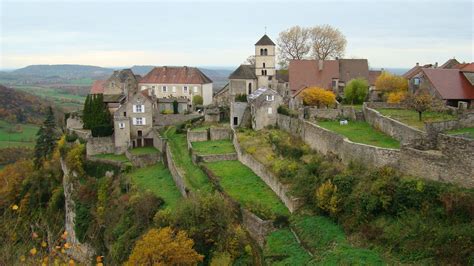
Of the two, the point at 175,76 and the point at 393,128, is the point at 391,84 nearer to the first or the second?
the point at 393,128

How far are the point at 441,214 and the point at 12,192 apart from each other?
129 ft

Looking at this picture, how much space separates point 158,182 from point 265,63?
858 inches

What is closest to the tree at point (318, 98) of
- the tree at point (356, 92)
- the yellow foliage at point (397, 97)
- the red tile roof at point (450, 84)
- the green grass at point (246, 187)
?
the tree at point (356, 92)

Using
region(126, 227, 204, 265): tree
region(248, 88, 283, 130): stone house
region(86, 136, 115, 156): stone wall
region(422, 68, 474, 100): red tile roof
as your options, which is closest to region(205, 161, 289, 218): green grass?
region(126, 227, 204, 265): tree

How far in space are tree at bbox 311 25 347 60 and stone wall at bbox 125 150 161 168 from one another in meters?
28.4

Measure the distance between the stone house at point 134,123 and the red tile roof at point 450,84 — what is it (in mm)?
22111

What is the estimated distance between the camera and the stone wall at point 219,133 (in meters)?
38.1

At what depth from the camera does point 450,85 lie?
31.6 metres

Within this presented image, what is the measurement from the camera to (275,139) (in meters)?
31.0

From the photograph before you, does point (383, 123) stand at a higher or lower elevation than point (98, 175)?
higher

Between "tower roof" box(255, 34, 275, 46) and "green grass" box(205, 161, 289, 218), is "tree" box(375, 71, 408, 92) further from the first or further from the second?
"green grass" box(205, 161, 289, 218)

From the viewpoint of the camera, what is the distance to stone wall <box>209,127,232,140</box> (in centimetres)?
3809

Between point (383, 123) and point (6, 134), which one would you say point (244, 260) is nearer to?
point (383, 123)

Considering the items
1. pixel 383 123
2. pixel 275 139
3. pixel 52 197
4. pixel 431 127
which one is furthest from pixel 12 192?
pixel 431 127
